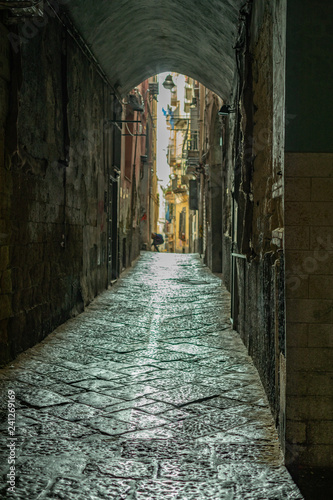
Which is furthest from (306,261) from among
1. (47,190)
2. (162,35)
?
(162,35)

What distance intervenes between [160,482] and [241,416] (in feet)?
3.41

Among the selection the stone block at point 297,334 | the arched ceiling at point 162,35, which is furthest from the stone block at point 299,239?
the arched ceiling at point 162,35

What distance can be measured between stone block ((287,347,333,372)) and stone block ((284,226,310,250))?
0.55 m

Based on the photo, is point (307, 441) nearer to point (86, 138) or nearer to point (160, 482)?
point (160, 482)

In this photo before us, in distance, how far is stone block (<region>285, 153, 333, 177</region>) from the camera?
2922mm

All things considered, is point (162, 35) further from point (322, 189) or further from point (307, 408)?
point (307, 408)

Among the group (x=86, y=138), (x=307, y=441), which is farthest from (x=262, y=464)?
(x=86, y=138)

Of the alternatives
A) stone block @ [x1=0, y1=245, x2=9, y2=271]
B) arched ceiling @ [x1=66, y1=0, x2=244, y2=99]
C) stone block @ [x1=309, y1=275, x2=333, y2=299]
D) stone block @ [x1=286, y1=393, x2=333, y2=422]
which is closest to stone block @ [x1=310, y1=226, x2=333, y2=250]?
stone block @ [x1=309, y1=275, x2=333, y2=299]

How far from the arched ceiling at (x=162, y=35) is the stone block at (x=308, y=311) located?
3.65 metres

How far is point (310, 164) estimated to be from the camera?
292cm

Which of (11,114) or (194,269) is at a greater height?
(11,114)

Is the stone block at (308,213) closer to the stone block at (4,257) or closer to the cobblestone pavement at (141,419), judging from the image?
the cobblestone pavement at (141,419)

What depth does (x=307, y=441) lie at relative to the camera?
2.88 metres

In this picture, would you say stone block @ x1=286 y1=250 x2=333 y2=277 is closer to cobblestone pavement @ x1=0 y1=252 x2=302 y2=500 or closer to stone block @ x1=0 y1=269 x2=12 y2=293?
cobblestone pavement @ x1=0 y1=252 x2=302 y2=500
